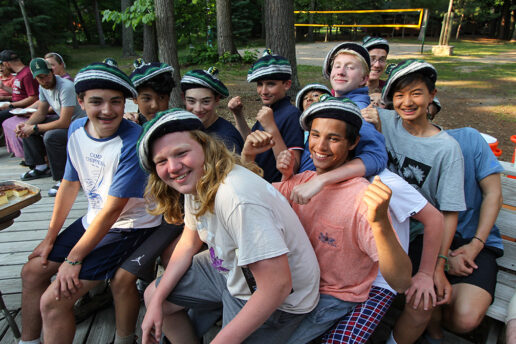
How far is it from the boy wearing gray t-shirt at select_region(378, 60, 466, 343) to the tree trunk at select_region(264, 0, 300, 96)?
5.25 meters

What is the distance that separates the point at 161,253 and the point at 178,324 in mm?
512

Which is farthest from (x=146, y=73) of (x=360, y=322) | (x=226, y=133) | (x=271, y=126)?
(x=360, y=322)

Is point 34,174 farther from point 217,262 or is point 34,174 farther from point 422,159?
point 422,159

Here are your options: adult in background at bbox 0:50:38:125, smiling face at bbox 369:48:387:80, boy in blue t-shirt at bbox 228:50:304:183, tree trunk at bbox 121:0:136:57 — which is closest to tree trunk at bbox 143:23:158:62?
adult in background at bbox 0:50:38:125

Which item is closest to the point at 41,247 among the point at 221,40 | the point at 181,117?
the point at 181,117

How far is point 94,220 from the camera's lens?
209cm

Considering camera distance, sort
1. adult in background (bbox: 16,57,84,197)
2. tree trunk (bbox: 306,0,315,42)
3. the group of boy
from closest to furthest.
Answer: the group of boy < adult in background (bbox: 16,57,84,197) < tree trunk (bbox: 306,0,315,42)

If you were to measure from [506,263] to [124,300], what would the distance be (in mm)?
2653

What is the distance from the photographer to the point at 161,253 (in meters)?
2.29

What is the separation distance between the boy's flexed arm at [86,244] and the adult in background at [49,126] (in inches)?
106

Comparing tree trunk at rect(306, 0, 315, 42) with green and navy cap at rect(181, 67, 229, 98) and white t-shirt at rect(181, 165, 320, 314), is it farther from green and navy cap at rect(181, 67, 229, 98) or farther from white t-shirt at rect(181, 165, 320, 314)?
white t-shirt at rect(181, 165, 320, 314)

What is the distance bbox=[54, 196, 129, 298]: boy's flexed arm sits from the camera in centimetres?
196

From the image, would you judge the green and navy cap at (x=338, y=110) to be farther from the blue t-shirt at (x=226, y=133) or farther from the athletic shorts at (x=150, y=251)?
the athletic shorts at (x=150, y=251)

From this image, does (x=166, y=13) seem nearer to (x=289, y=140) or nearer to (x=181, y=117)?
(x=289, y=140)
